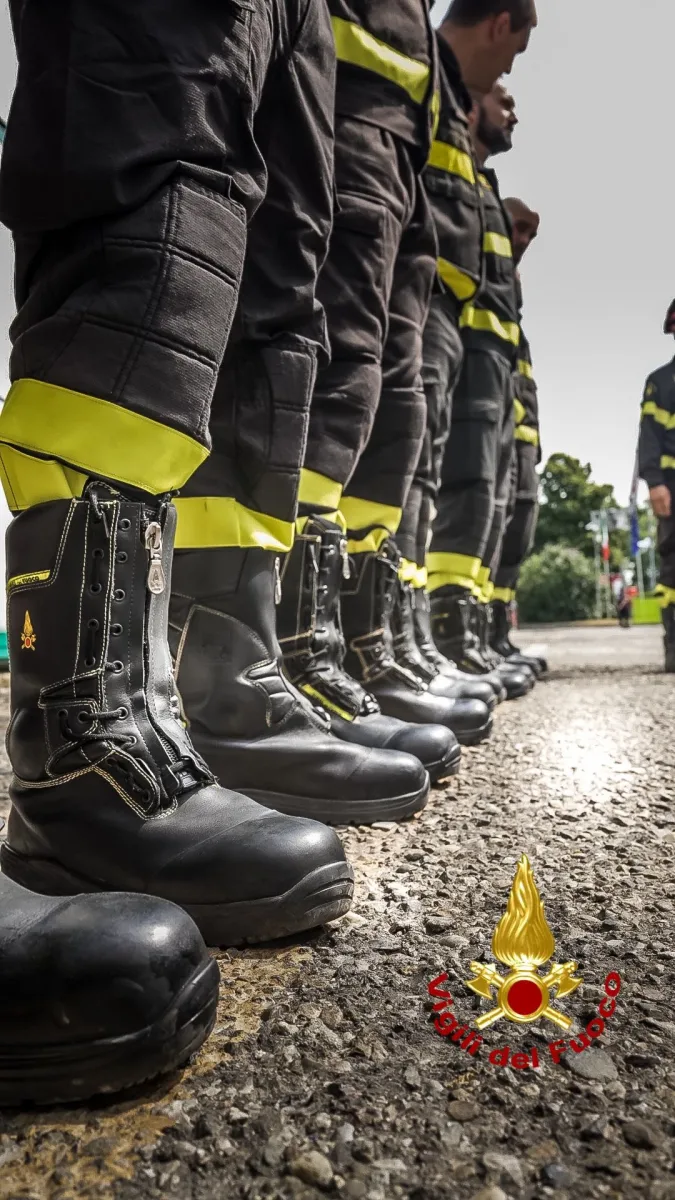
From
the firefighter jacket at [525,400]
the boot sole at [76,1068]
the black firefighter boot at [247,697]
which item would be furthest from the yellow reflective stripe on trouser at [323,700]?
the firefighter jacket at [525,400]

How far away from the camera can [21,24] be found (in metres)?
0.93

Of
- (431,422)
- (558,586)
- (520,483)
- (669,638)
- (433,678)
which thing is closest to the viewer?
(433,678)

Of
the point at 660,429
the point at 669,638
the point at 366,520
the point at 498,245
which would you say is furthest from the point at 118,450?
the point at 660,429

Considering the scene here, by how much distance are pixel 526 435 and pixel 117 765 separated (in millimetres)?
4915

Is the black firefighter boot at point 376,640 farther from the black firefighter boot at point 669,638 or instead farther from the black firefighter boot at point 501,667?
the black firefighter boot at point 669,638

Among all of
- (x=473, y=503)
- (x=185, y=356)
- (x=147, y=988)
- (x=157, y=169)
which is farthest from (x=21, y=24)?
(x=473, y=503)

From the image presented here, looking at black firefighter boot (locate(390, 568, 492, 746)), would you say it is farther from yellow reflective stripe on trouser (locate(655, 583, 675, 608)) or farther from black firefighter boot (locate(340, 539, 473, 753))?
yellow reflective stripe on trouser (locate(655, 583, 675, 608))

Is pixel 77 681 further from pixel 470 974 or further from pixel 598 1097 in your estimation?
pixel 598 1097

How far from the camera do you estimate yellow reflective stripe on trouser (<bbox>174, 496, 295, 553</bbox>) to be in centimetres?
129

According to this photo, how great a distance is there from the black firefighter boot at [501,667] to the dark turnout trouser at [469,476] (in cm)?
28

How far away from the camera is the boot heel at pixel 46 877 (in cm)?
87

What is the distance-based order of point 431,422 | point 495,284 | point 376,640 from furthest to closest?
point 495,284 < point 431,422 < point 376,640

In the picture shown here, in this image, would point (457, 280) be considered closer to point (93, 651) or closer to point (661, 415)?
point (93, 651)

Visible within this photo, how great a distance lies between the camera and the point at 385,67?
1825 millimetres
